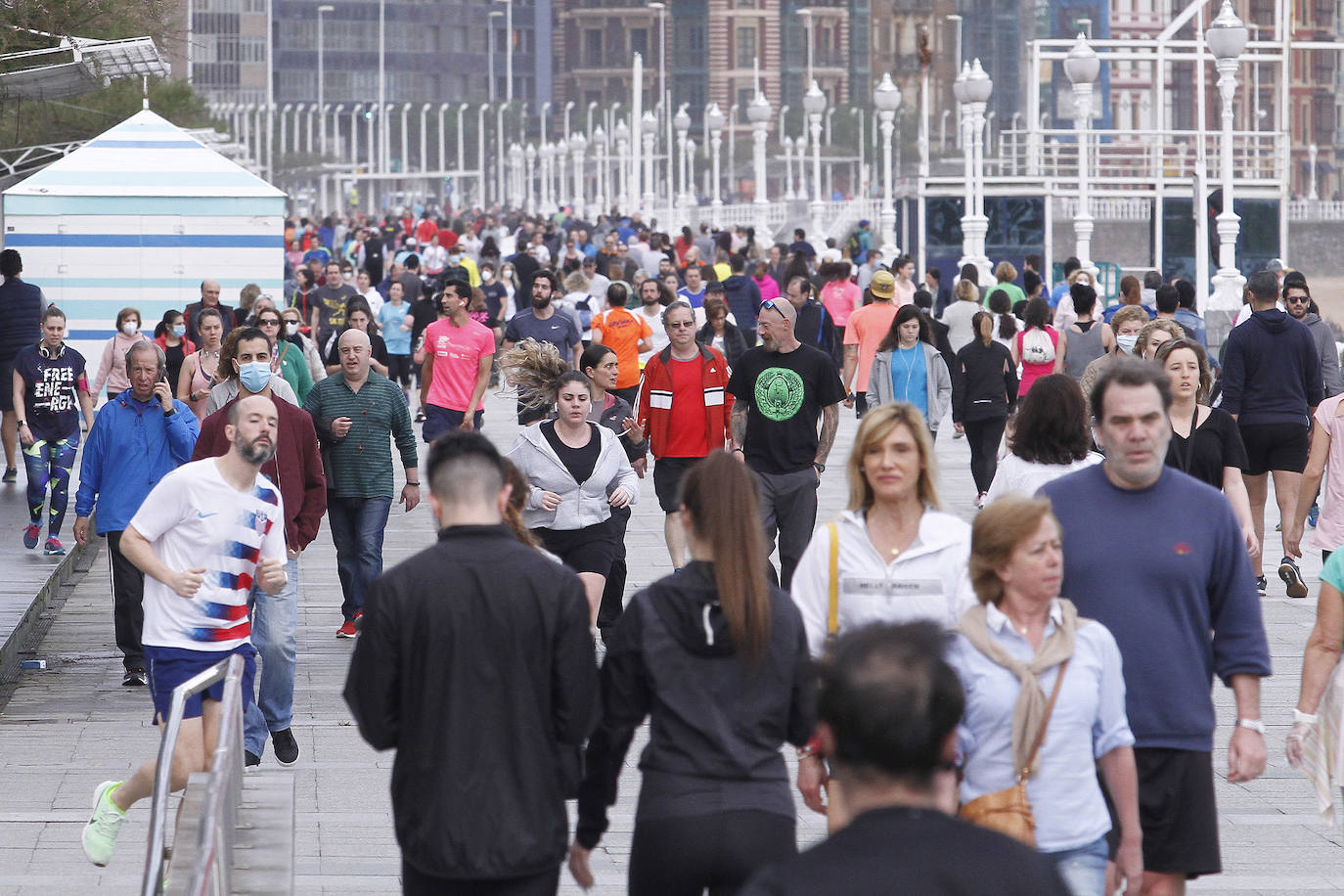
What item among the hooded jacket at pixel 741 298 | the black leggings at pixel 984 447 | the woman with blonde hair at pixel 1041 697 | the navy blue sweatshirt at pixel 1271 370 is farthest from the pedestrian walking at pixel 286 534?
the hooded jacket at pixel 741 298

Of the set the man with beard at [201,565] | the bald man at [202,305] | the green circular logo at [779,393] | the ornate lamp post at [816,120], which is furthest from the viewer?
the ornate lamp post at [816,120]

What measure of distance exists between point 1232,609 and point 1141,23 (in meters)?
117

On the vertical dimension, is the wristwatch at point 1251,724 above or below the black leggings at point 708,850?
above

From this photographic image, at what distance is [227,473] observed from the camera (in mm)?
6867

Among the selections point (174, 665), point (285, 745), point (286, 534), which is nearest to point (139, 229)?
point (286, 534)

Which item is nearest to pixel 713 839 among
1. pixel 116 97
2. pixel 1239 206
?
pixel 116 97

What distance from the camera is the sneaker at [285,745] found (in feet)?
27.4

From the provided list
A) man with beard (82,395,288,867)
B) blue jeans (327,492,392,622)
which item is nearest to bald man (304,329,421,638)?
blue jeans (327,492,392,622)

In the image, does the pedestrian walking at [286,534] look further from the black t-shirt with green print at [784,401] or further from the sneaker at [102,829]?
the black t-shirt with green print at [784,401]

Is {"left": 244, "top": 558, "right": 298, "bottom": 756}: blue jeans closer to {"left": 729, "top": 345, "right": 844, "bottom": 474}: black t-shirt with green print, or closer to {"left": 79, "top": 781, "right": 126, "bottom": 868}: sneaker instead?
{"left": 79, "top": 781, "right": 126, "bottom": 868}: sneaker

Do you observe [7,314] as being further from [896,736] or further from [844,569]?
[896,736]

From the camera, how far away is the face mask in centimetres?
916

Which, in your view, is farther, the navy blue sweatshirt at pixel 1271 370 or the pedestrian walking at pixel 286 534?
the navy blue sweatshirt at pixel 1271 370

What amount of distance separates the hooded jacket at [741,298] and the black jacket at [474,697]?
704 inches
